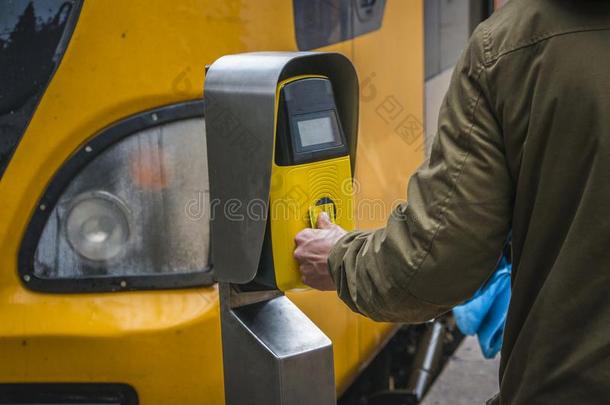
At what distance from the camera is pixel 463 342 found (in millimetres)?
4938

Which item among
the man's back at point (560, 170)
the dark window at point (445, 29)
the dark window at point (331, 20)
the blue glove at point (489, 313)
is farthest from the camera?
the dark window at point (445, 29)

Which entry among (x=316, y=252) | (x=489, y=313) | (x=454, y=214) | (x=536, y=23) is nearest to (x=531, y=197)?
(x=454, y=214)

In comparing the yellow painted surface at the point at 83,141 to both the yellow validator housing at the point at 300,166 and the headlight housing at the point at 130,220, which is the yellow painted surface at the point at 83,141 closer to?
the headlight housing at the point at 130,220

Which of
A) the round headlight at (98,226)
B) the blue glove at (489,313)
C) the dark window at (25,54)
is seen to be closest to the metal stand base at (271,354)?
the round headlight at (98,226)

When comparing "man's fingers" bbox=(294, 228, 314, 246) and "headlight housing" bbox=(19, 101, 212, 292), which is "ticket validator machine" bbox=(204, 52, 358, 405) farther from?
"headlight housing" bbox=(19, 101, 212, 292)

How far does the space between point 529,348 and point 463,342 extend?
3.41m

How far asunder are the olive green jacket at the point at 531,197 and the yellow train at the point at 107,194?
3.00 ft

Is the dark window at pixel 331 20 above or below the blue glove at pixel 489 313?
above

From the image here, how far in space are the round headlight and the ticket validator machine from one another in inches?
19.7

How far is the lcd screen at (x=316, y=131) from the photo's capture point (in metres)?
1.94

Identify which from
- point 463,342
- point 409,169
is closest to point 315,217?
point 409,169

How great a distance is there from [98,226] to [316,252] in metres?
0.77

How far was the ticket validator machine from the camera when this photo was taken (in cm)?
190

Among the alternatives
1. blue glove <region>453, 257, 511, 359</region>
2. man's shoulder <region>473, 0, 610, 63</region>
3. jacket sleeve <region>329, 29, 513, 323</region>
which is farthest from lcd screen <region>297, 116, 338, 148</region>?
blue glove <region>453, 257, 511, 359</region>
